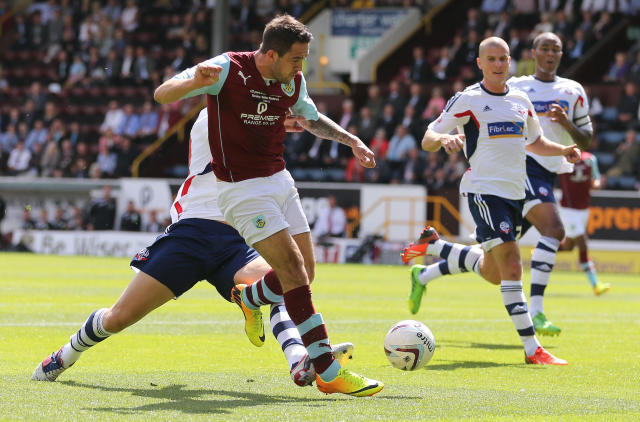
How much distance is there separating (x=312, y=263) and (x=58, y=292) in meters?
8.42

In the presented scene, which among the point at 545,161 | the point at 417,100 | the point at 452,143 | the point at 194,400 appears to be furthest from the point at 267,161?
the point at 417,100

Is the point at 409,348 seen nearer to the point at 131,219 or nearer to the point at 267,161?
the point at 267,161

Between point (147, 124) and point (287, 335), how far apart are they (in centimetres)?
2576

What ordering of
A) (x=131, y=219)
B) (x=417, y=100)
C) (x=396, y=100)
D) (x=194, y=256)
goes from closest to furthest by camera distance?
(x=194, y=256), (x=417, y=100), (x=396, y=100), (x=131, y=219)

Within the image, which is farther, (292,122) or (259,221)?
(292,122)

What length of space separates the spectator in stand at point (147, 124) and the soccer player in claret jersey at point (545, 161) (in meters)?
22.1

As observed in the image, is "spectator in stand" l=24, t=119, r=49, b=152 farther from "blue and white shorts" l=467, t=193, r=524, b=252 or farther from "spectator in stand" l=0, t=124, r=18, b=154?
"blue and white shorts" l=467, t=193, r=524, b=252

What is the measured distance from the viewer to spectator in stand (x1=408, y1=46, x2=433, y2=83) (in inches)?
1121

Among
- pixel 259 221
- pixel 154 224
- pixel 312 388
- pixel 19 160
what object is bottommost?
pixel 154 224

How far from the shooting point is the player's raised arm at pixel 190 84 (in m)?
5.66

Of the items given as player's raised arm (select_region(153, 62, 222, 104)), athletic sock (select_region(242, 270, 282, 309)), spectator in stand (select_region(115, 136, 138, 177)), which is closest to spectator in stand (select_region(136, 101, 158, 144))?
spectator in stand (select_region(115, 136, 138, 177))

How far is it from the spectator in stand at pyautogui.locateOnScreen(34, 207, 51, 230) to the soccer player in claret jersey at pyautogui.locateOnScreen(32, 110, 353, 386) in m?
23.1

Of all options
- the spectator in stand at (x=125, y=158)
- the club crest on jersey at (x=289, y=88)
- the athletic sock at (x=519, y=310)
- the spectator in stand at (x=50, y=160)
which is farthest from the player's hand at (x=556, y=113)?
the spectator in stand at (x=50, y=160)

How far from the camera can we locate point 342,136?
6.73 meters
